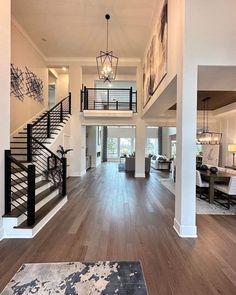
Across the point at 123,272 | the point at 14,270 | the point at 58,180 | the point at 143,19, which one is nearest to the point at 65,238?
the point at 14,270

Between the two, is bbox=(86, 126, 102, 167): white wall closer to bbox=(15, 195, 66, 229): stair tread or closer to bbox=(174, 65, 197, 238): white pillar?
bbox=(15, 195, 66, 229): stair tread

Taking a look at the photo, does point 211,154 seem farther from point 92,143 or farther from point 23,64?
point 23,64

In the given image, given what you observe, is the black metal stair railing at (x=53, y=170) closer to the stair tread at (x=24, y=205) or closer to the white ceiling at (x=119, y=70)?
the stair tread at (x=24, y=205)

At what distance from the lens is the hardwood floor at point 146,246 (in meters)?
2.31

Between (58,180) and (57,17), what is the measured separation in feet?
16.6

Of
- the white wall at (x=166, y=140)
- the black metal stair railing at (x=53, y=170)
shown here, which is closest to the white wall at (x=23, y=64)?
the black metal stair railing at (x=53, y=170)

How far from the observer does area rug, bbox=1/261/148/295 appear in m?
2.10

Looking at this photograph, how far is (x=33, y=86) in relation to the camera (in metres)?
8.45

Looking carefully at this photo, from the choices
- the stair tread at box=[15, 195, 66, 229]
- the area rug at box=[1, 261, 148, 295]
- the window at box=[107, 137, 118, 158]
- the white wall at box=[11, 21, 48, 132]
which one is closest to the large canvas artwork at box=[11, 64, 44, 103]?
the white wall at box=[11, 21, 48, 132]

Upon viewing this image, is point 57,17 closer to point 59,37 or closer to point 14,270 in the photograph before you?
point 59,37

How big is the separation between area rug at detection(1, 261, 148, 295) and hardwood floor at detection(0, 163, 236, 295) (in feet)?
0.34

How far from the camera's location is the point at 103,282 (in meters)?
2.23

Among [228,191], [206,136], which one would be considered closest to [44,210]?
[228,191]

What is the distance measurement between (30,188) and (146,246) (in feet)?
6.43
